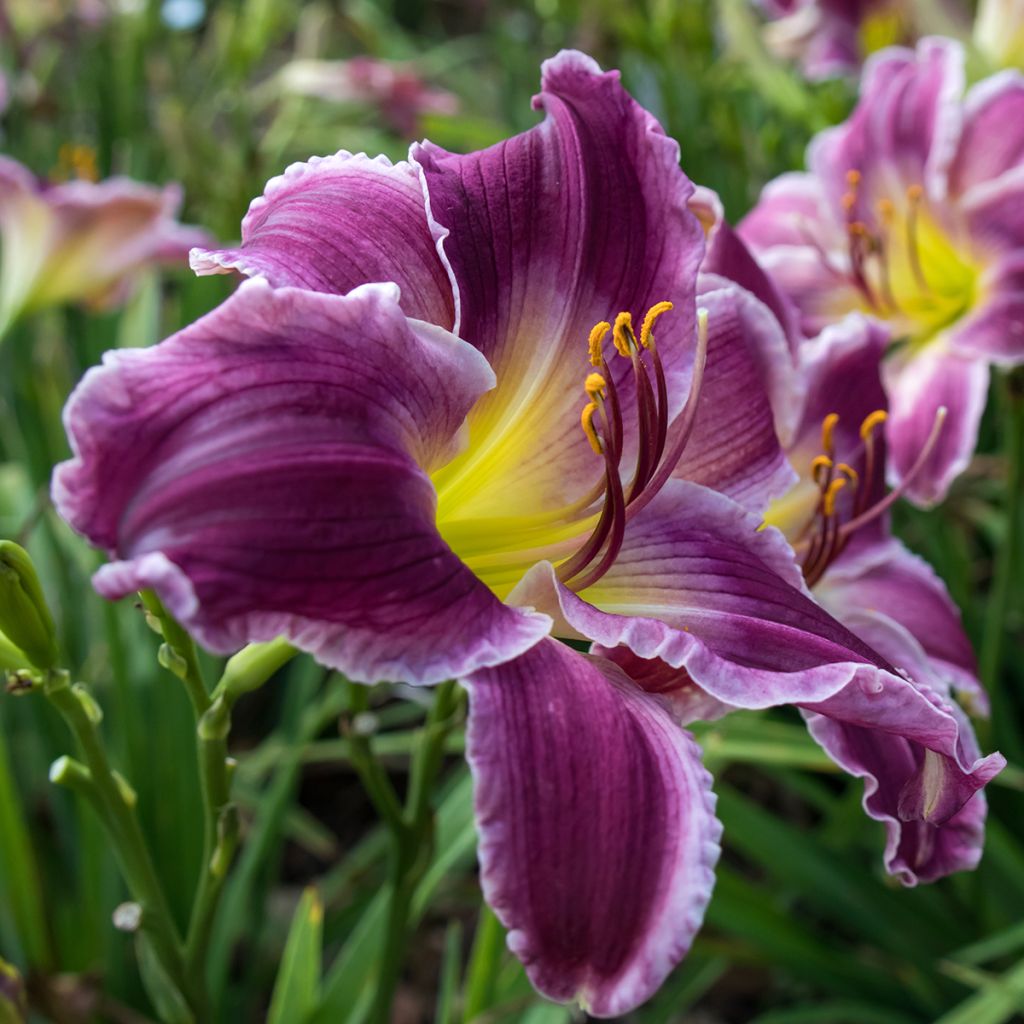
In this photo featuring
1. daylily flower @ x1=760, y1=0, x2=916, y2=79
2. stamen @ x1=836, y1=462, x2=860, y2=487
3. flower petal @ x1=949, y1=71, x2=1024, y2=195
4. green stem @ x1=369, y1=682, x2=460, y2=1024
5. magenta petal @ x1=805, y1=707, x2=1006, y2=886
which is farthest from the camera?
daylily flower @ x1=760, y1=0, x2=916, y2=79

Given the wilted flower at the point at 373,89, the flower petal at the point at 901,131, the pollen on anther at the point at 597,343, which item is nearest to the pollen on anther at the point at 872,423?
the pollen on anther at the point at 597,343

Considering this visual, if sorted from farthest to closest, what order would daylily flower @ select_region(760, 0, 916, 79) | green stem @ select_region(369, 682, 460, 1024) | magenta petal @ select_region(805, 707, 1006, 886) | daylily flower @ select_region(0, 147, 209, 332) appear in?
daylily flower @ select_region(760, 0, 916, 79), daylily flower @ select_region(0, 147, 209, 332), green stem @ select_region(369, 682, 460, 1024), magenta petal @ select_region(805, 707, 1006, 886)

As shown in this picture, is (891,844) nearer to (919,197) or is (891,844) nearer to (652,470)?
(652,470)

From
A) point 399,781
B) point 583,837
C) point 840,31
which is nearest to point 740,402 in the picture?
point 583,837

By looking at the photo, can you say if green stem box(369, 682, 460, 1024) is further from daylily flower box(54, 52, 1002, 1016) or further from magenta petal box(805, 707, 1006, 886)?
magenta petal box(805, 707, 1006, 886)

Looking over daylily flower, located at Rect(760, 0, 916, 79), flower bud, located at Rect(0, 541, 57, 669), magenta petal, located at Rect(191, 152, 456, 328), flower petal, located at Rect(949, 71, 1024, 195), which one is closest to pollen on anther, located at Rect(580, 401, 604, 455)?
magenta petal, located at Rect(191, 152, 456, 328)

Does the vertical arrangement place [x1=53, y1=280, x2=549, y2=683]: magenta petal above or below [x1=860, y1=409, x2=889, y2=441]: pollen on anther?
above

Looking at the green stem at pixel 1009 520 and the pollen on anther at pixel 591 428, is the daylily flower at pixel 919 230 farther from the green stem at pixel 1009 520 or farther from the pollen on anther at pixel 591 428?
the pollen on anther at pixel 591 428
